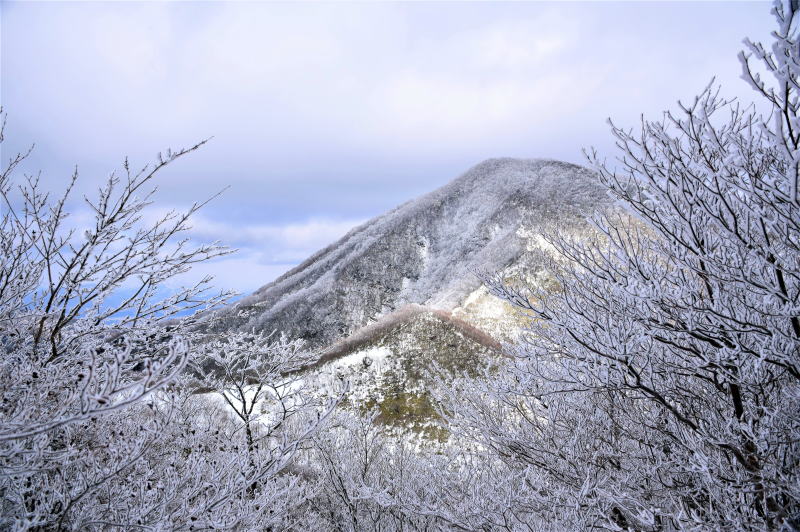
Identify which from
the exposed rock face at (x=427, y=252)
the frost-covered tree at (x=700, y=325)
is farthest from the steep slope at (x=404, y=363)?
the frost-covered tree at (x=700, y=325)

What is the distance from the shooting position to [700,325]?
330 centimetres

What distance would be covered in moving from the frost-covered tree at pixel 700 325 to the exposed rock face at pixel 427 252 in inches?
1118

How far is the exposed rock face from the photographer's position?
131 ft

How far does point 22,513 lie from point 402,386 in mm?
18536

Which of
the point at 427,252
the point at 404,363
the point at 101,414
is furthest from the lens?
the point at 427,252

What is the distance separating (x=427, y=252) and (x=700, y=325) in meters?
47.0

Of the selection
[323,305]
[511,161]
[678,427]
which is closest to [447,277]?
[323,305]

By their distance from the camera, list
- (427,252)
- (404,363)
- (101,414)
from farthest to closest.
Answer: (427,252), (404,363), (101,414)

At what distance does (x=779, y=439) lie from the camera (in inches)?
138

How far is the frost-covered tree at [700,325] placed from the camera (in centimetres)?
265

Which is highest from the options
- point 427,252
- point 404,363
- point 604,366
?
point 427,252

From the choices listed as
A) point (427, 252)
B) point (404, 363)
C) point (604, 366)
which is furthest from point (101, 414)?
point (427, 252)

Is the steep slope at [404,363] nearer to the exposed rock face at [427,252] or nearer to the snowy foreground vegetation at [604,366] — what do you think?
the exposed rock face at [427,252]

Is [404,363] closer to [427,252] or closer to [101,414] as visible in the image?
[101,414]
